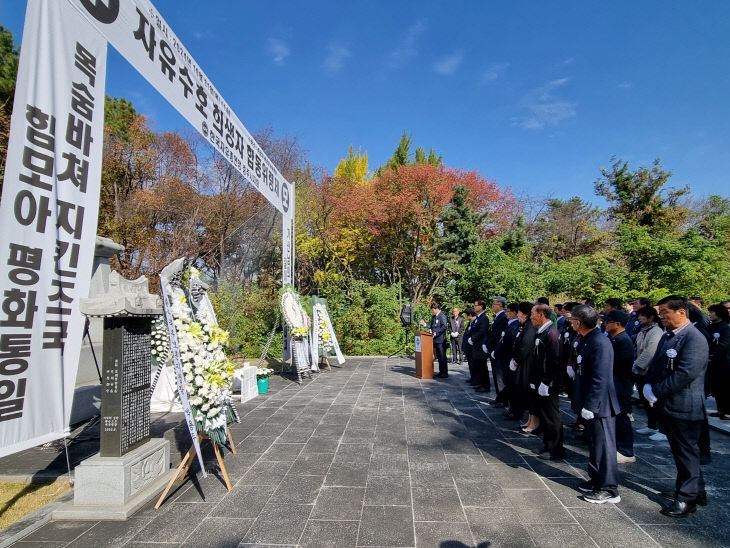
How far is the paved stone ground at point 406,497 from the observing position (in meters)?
2.89

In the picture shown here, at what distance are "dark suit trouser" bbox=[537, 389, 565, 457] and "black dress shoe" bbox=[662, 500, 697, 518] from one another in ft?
3.95

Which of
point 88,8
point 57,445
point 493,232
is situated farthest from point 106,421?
point 493,232

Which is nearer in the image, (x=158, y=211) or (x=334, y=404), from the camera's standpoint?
(x=334, y=404)

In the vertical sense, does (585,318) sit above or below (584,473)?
above

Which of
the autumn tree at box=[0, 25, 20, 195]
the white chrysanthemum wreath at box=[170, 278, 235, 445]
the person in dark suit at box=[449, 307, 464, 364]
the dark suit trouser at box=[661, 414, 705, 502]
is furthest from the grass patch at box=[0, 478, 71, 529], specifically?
the autumn tree at box=[0, 25, 20, 195]

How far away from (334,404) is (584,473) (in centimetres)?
404

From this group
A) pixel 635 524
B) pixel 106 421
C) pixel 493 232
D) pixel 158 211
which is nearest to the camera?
pixel 635 524

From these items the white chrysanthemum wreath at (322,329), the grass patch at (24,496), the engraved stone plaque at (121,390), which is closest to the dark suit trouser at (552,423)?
the engraved stone plaque at (121,390)

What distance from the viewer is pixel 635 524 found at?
9.88 ft

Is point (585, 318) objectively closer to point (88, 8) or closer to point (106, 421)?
point (106, 421)

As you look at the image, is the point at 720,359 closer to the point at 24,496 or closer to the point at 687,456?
A: the point at 687,456

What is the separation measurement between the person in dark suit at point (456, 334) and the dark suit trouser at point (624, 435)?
6495 millimetres

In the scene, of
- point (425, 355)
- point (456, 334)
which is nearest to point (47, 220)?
point (425, 355)

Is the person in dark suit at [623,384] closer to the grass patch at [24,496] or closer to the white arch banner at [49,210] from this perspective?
the white arch banner at [49,210]
